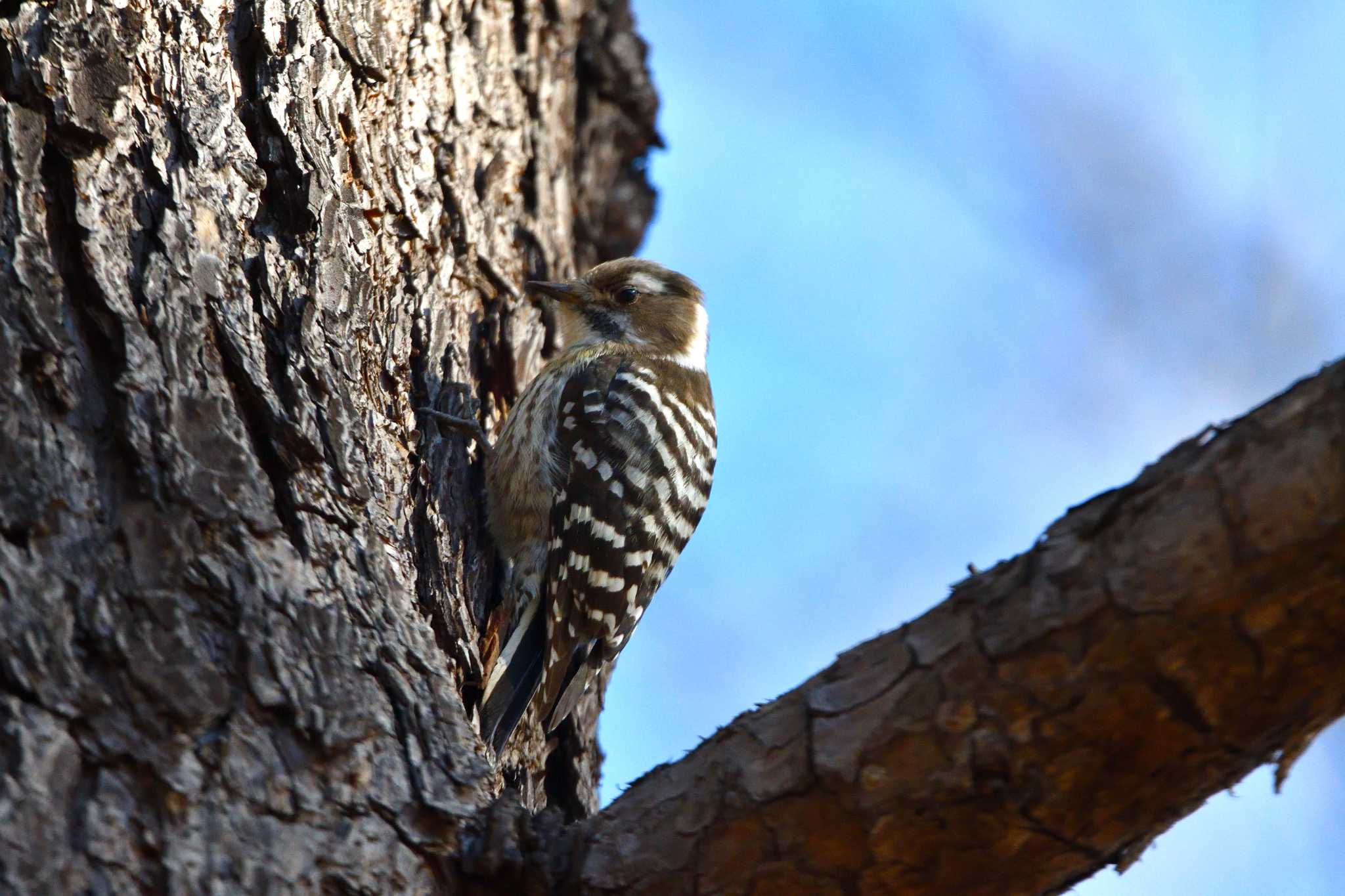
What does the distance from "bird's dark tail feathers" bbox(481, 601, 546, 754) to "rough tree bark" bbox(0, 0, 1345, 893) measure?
47 cm

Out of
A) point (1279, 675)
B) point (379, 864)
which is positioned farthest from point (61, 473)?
point (1279, 675)

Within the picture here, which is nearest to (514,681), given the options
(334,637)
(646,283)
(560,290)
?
(334,637)

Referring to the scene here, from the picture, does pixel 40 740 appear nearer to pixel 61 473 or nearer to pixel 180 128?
pixel 61 473

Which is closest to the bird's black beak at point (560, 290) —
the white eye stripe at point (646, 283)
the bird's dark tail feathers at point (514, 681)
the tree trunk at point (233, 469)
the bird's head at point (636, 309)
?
the bird's head at point (636, 309)

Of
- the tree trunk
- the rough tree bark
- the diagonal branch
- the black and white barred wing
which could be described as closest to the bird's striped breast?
the black and white barred wing

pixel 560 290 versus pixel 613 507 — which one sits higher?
pixel 560 290

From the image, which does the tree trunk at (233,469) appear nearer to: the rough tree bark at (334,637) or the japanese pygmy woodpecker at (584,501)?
the rough tree bark at (334,637)

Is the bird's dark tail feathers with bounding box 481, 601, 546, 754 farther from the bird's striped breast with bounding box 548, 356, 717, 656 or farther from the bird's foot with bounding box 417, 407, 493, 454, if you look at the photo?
the bird's foot with bounding box 417, 407, 493, 454

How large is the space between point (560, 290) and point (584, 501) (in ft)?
2.90

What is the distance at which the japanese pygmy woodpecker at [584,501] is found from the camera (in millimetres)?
3627

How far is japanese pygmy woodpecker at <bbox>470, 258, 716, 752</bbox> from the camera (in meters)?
3.63

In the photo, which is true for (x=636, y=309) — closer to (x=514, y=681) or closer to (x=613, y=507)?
(x=613, y=507)

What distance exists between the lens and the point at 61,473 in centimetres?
204

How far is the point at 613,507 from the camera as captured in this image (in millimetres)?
4039
